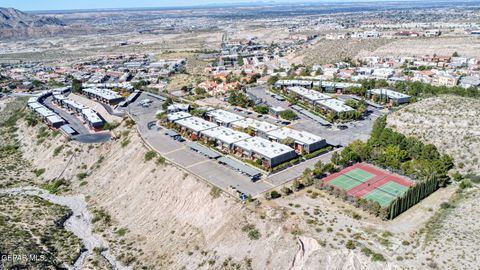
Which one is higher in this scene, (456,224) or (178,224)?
(456,224)

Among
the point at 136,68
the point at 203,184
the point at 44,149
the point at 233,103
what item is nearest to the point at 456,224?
the point at 203,184

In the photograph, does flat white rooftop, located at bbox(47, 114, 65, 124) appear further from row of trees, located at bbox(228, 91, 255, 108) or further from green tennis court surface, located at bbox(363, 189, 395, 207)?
green tennis court surface, located at bbox(363, 189, 395, 207)

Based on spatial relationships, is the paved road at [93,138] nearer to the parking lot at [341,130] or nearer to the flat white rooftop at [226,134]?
the flat white rooftop at [226,134]

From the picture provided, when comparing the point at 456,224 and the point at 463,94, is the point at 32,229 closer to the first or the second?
the point at 456,224

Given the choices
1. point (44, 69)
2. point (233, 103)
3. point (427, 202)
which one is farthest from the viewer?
point (44, 69)

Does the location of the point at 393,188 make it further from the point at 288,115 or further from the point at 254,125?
the point at 288,115

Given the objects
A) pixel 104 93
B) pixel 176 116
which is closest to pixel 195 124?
pixel 176 116
